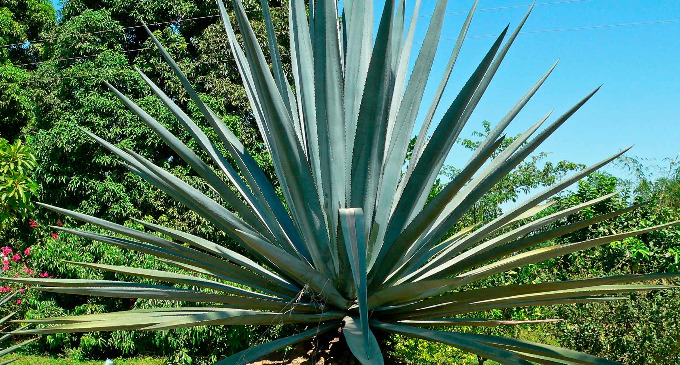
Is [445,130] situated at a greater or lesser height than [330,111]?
lesser

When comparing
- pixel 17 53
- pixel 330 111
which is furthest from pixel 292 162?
pixel 17 53

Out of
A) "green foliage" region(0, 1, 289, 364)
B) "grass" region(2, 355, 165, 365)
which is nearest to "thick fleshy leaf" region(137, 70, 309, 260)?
"green foliage" region(0, 1, 289, 364)

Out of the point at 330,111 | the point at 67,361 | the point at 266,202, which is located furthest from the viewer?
the point at 67,361

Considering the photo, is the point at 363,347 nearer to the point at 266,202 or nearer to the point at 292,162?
the point at 292,162

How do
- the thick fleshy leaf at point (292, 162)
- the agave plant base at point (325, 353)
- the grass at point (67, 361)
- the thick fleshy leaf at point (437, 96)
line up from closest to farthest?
the thick fleshy leaf at point (292, 162) → the agave plant base at point (325, 353) → the thick fleshy leaf at point (437, 96) → the grass at point (67, 361)

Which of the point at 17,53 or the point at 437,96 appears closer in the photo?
the point at 437,96

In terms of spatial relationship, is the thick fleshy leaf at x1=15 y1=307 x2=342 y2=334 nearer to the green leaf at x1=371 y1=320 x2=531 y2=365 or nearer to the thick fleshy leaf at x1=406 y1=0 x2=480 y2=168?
the green leaf at x1=371 y1=320 x2=531 y2=365

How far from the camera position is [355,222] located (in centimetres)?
171

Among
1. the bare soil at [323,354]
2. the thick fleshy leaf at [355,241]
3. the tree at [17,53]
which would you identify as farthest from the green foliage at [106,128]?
the thick fleshy leaf at [355,241]

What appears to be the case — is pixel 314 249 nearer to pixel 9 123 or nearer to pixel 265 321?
pixel 265 321

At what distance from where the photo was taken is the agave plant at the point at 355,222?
182cm

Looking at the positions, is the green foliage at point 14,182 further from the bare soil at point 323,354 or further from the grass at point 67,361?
the bare soil at point 323,354

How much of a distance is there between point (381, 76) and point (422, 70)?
2.27ft

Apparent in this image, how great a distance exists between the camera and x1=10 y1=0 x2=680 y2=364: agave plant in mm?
1823
